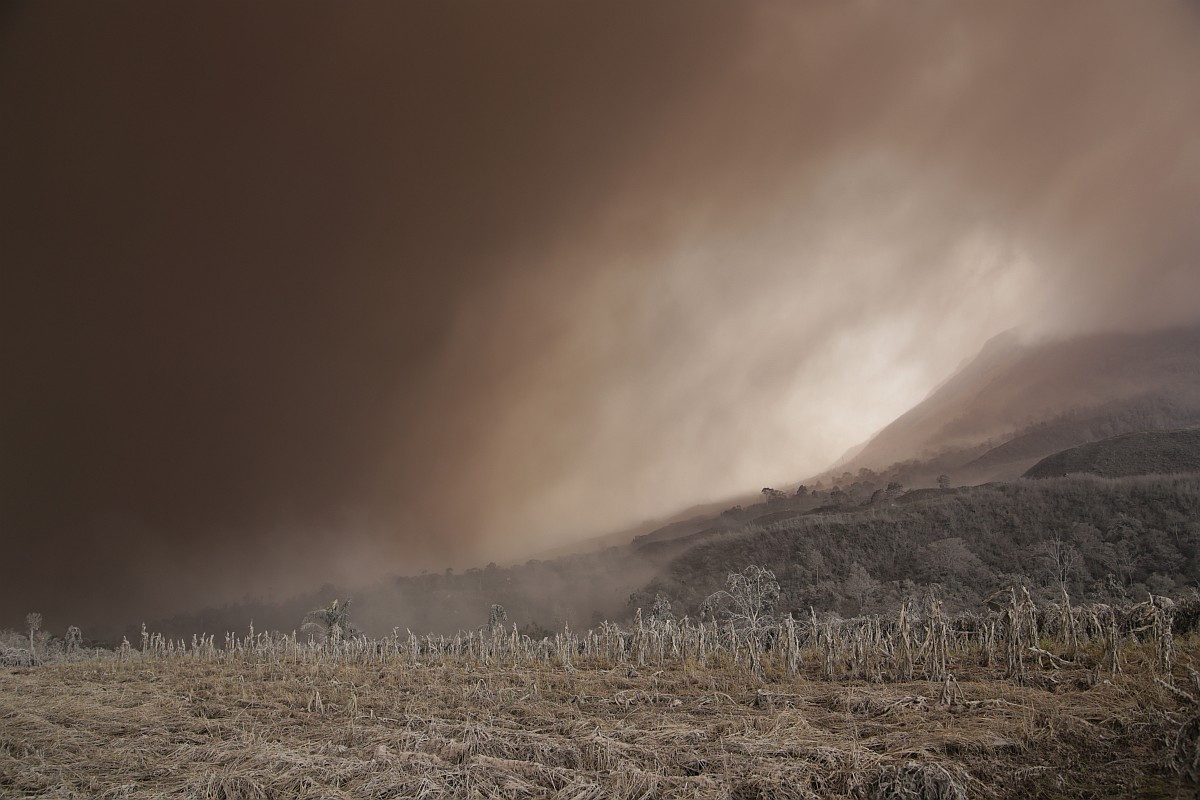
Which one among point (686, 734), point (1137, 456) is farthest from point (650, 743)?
point (1137, 456)

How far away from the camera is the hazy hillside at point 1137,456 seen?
492 feet

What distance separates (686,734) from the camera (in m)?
11.2

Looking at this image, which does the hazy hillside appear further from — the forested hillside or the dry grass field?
the dry grass field

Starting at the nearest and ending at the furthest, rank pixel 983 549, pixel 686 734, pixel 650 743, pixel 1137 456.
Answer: pixel 650 743, pixel 686 734, pixel 983 549, pixel 1137 456

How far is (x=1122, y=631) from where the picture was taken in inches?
755

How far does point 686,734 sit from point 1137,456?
20806 cm

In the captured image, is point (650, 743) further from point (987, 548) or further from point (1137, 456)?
point (1137, 456)

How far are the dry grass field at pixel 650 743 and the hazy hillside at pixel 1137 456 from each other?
17579 cm

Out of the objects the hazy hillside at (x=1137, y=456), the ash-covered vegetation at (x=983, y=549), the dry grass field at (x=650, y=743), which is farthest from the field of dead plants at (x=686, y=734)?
the hazy hillside at (x=1137, y=456)

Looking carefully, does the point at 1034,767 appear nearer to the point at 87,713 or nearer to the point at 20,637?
the point at 87,713

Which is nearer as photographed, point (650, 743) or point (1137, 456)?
point (650, 743)

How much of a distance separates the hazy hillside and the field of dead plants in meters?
173

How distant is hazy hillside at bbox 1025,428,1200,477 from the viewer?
492 feet

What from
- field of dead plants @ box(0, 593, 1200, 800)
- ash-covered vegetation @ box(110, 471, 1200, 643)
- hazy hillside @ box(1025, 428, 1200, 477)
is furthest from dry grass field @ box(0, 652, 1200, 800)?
hazy hillside @ box(1025, 428, 1200, 477)
